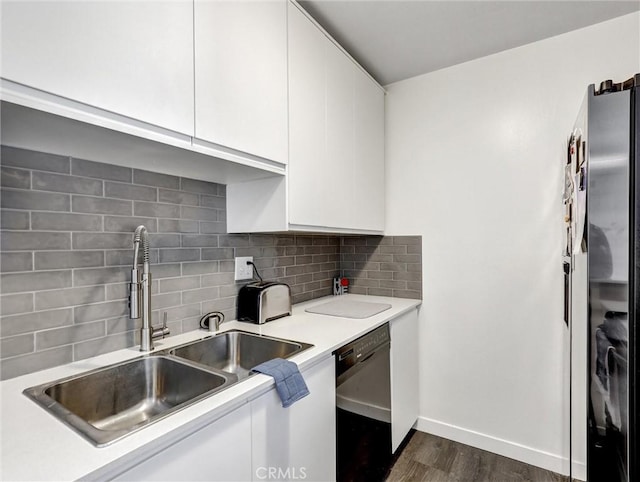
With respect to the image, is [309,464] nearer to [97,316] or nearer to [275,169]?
[97,316]

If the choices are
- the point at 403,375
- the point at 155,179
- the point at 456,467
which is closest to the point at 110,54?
the point at 155,179

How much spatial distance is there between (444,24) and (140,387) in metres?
2.20

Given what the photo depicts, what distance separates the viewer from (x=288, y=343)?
4.61 feet

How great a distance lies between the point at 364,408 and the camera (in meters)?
1.62

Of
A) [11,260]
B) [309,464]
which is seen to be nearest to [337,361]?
[309,464]

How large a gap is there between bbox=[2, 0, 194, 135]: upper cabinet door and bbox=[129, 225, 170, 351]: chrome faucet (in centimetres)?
45

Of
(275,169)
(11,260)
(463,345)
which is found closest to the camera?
(11,260)

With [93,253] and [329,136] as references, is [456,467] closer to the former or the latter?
[329,136]

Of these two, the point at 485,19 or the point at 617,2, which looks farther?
the point at 485,19

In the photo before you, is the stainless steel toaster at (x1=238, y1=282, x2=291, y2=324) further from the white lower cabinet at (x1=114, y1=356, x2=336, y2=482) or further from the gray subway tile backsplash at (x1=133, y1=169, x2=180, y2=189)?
the gray subway tile backsplash at (x1=133, y1=169, x2=180, y2=189)

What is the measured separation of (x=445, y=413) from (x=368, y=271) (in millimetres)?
1064

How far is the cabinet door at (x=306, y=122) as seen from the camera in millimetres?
1572

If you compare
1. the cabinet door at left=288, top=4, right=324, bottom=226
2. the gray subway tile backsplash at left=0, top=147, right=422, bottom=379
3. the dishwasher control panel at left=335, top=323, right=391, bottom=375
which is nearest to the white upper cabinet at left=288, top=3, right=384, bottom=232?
the cabinet door at left=288, top=4, right=324, bottom=226

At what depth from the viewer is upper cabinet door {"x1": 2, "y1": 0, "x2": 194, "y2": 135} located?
0.78 metres
